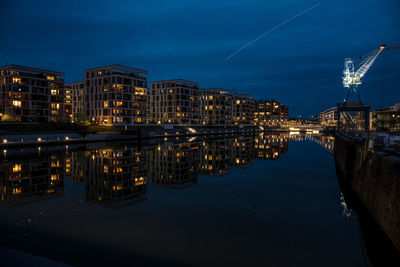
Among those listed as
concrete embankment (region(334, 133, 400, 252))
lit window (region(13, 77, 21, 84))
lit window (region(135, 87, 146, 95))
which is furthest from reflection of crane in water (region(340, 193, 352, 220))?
lit window (region(13, 77, 21, 84))

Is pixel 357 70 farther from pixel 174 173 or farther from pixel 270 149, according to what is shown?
pixel 174 173

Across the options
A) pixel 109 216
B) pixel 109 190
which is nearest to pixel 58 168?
pixel 109 190

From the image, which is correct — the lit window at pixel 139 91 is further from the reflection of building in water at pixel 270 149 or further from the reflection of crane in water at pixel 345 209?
the reflection of crane in water at pixel 345 209

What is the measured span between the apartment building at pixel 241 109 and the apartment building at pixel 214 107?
18.6 metres

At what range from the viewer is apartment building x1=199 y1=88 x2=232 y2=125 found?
15100 cm

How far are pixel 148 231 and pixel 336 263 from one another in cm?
773

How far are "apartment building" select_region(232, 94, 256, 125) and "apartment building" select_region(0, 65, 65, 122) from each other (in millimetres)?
109927

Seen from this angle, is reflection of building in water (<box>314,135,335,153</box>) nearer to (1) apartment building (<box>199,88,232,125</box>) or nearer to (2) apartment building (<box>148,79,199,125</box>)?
(2) apartment building (<box>148,79,199,125</box>)

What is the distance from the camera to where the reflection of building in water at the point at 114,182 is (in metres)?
17.0

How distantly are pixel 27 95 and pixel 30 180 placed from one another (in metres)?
78.8

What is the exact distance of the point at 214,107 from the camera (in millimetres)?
150750

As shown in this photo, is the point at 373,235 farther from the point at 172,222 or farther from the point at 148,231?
the point at 148,231

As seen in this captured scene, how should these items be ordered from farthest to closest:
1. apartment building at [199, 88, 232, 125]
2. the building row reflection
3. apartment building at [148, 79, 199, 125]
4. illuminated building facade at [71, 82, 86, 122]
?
1. apartment building at [199, 88, 232, 125]
2. illuminated building facade at [71, 82, 86, 122]
3. apartment building at [148, 79, 199, 125]
4. the building row reflection

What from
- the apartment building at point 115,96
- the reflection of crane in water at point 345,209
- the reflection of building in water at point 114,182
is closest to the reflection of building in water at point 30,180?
the reflection of building in water at point 114,182
